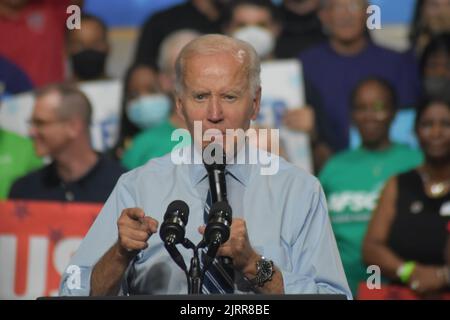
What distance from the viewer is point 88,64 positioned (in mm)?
5031

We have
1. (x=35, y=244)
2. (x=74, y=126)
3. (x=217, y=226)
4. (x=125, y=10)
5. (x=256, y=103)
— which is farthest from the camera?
(x=125, y=10)

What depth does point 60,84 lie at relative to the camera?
4.59 m

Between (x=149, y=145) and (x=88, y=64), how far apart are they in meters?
1.11

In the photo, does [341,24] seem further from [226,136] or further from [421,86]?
[226,136]

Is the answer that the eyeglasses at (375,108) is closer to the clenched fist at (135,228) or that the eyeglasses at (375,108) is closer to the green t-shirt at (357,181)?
the green t-shirt at (357,181)

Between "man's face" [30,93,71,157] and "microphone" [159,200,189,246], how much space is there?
1881mm

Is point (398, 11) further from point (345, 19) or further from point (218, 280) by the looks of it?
point (218, 280)

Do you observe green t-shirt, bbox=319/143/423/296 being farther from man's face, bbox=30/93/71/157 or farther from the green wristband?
man's face, bbox=30/93/71/157

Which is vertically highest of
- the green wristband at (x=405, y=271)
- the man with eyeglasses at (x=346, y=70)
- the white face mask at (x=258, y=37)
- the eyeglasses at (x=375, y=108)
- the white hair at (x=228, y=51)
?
the white face mask at (x=258, y=37)

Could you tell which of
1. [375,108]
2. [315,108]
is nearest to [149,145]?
[315,108]

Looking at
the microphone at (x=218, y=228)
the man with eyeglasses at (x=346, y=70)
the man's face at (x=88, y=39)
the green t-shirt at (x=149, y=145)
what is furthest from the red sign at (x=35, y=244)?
the microphone at (x=218, y=228)

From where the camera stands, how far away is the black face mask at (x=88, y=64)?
4.97m

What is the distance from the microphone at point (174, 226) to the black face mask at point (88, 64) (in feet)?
8.55
